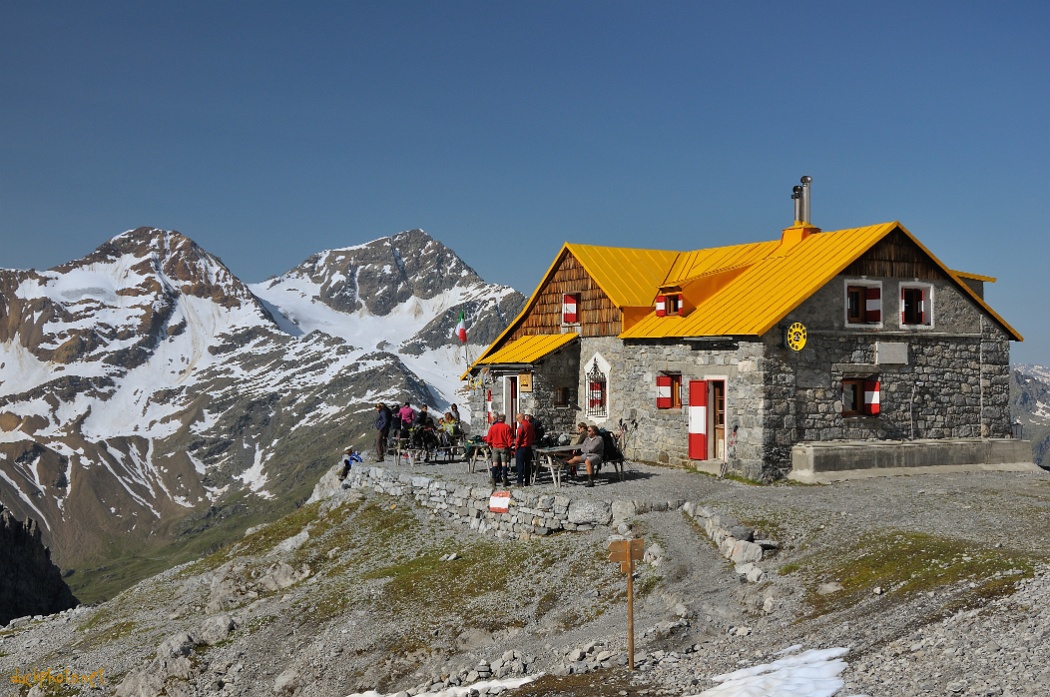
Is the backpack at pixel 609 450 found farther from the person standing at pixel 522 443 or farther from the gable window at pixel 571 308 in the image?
the gable window at pixel 571 308

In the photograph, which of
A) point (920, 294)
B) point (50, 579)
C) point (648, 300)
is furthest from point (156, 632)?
point (50, 579)

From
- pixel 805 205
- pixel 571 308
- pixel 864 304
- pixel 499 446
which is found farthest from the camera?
pixel 571 308

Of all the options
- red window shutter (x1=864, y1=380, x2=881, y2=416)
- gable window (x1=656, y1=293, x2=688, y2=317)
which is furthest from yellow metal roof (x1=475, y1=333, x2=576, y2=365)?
red window shutter (x1=864, y1=380, x2=881, y2=416)

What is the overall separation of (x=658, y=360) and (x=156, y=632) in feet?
55.1

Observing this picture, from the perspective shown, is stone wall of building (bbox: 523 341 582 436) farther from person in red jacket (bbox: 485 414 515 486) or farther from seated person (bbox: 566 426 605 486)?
seated person (bbox: 566 426 605 486)

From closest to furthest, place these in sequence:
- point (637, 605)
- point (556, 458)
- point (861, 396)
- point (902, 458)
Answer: point (637, 605) → point (556, 458) → point (902, 458) → point (861, 396)

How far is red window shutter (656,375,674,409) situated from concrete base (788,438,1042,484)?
5.11 meters

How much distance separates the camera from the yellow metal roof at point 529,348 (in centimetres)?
3538

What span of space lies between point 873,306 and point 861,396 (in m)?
2.74

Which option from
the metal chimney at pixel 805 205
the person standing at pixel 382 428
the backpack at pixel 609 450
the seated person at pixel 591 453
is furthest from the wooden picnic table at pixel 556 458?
the metal chimney at pixel 805 205

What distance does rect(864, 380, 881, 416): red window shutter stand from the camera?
27.5m

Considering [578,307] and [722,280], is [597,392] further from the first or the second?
[722,280]

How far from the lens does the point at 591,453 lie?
83.8ft

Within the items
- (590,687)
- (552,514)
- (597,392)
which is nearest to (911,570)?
(590,687)
